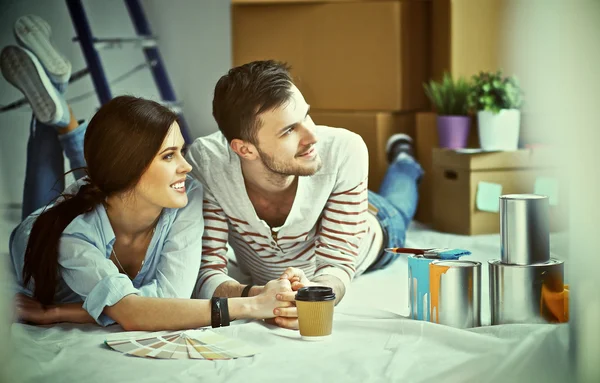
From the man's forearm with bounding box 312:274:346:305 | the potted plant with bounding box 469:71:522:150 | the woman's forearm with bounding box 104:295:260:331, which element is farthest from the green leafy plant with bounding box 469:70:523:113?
the woman's forearm with bounding box 104:295:260:331

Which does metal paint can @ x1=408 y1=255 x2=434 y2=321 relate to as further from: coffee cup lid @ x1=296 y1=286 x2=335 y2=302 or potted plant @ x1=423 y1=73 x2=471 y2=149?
potted plant @ x1=423 y1=73 x2=471 y2=149

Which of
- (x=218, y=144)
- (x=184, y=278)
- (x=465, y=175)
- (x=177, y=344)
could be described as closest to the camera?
(x=177, y=344)

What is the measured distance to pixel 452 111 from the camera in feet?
8.54

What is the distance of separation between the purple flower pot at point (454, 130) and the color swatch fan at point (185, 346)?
149 cm

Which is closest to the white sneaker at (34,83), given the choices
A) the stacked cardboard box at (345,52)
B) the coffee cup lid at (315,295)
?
the stacked cardboard box at (345,52)

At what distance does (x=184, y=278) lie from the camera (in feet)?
4.57

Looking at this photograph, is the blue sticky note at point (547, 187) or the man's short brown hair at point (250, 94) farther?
the blue sticky note at point (547, 187)

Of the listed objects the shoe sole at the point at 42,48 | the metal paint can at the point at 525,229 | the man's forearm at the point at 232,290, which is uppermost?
the shoe sole at the point at 42,48

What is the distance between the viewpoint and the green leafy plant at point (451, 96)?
257cm

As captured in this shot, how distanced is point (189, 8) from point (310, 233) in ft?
4.82

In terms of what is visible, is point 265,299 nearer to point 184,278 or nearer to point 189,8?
point 184,278

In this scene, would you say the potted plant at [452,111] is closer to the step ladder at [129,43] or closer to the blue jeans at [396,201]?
the blue jeans at [396,201]

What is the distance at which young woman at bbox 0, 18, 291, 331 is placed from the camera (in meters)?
1.32

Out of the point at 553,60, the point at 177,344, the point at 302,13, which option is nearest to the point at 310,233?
the point at 177,344
